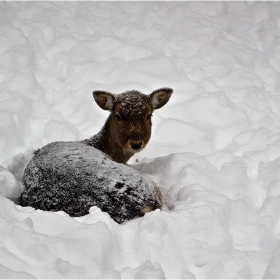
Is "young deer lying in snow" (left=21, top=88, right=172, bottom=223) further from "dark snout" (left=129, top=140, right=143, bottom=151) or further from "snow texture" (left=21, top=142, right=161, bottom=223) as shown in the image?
"dark snout" (left=129, top=140, right=143, bottom=151)

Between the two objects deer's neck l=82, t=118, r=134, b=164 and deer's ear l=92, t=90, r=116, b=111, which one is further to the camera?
deer's neck l=82, t=118, r=134, b=164

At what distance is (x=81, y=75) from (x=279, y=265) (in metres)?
4.99

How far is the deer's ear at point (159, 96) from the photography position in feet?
17.5

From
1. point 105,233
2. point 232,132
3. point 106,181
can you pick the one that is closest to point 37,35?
point 232,132

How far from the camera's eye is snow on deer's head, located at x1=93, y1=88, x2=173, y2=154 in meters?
4.96

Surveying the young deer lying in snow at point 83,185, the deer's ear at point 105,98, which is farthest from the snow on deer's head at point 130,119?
the young deer lying in snow at point 83,185

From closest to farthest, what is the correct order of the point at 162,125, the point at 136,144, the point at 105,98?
the point at 136,144 → the point at 105,98 → the point at 162,125

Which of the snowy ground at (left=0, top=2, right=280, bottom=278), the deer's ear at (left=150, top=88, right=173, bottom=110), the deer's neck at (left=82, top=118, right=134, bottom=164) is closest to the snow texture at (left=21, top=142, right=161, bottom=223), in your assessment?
the snowy ground at (left=0, top=2, right=280, bottom=278)

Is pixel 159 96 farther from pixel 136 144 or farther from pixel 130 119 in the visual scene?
pixel 136 144

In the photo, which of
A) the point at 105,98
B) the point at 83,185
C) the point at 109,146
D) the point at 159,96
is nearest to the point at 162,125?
the point at 159,96

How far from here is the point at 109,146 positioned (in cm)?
542

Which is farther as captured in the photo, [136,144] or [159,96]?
[159,96]

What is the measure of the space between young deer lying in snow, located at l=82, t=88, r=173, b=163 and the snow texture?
847 millimetres

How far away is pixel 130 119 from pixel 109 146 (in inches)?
23.0
